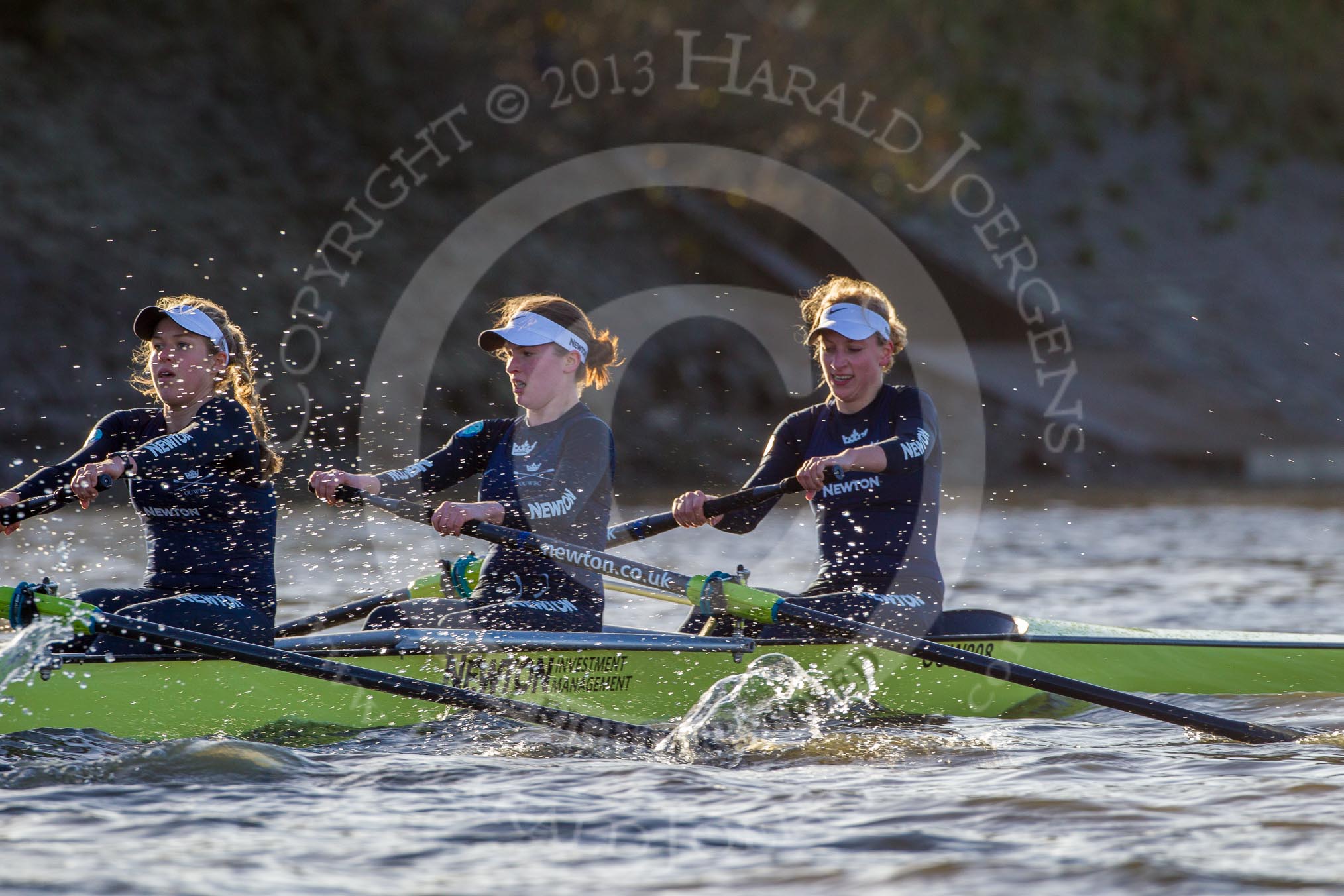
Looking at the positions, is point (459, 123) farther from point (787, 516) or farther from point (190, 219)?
point (787, 516)

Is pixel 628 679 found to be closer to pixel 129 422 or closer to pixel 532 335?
pixel 532 335

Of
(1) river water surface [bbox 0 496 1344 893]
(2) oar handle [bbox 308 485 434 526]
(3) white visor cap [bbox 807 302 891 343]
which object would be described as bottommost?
(1) river water surface [bbox 0 496 1344 893]

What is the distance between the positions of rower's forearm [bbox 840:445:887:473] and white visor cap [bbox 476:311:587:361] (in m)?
1.21

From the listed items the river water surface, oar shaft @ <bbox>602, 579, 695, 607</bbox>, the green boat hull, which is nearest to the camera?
the river water surface

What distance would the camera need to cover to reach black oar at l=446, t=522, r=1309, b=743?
20.0ft

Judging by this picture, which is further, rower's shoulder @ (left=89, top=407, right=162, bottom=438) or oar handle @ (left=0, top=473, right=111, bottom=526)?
rower's shoulder @ (left=89, top=407, right=162, bottom=438)

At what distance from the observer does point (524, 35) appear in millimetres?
26547

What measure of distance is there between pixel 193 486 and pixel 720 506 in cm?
218

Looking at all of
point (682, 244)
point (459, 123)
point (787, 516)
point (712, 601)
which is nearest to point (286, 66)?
point (459, 123)

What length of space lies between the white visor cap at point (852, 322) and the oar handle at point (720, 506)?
666 mm

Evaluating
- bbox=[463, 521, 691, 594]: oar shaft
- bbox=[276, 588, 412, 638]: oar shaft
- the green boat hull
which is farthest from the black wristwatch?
bbox=[276, 588, 412, 638]: oar shaft

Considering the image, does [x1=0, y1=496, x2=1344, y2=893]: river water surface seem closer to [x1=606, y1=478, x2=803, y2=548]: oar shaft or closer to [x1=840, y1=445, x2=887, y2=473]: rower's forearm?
[x1=606, y1=478, x2=803, y2=548]: oar shaft

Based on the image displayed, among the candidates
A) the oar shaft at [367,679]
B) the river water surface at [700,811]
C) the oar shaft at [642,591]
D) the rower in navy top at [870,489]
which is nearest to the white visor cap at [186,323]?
the oar shaft at [367,679]

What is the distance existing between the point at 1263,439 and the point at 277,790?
20.9m
